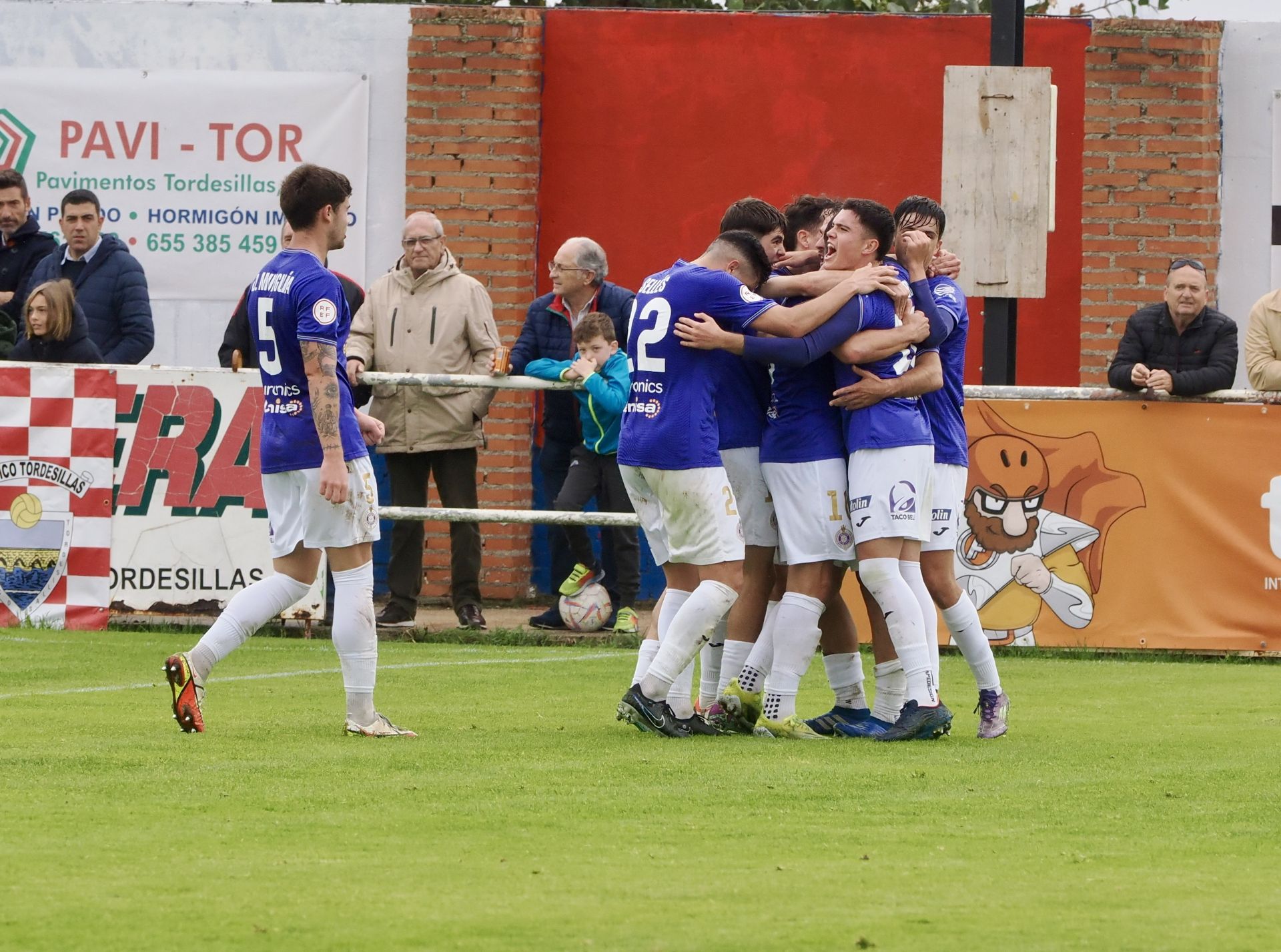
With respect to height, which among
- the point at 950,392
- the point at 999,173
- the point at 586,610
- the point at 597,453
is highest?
the point at 999,173

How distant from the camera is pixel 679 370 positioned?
7.31 meters

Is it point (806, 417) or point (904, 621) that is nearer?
point (904, 621)

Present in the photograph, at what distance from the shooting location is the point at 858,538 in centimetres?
740

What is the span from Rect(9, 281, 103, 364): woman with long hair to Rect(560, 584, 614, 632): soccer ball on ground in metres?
3.32

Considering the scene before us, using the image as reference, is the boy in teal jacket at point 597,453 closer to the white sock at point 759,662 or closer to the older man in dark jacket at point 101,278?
the older man in dark jacket at point 101,278

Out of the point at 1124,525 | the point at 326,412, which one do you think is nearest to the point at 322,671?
the point at 326,412

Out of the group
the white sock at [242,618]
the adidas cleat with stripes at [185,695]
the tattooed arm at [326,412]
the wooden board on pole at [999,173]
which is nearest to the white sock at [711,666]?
the white sock at [242,618]

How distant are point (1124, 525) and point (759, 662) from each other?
166 inches

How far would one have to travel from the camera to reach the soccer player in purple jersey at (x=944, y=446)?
7652 mm

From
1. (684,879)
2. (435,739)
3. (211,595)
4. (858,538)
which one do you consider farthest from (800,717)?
(211,595)

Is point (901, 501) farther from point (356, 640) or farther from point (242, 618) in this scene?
point (242, 618)

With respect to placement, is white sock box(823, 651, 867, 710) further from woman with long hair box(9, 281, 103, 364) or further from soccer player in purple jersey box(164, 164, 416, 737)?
woman with long hair box(9, 281, 103, 364)

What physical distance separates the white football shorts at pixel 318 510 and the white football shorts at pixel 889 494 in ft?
5.88

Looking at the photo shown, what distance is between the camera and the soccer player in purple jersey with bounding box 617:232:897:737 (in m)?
7.23
